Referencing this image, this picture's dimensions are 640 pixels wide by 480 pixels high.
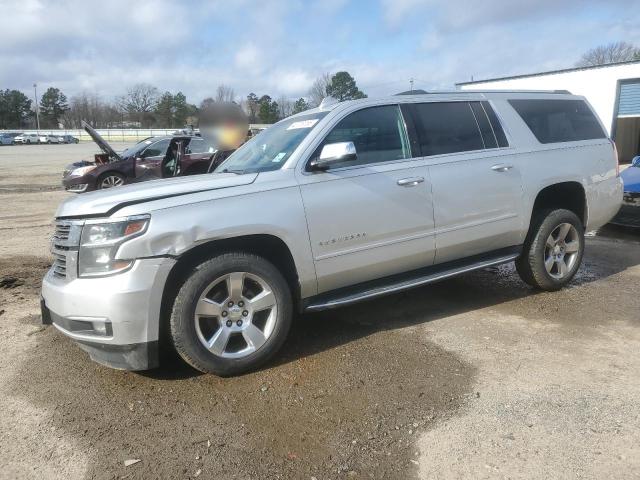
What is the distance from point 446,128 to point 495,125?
0.60 m

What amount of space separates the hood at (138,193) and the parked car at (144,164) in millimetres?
8313

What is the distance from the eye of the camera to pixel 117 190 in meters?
3.70

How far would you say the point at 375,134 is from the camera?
4.22 metres

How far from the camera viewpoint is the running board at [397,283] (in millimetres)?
3902

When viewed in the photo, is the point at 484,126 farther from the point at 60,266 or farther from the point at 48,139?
the point at 48,139

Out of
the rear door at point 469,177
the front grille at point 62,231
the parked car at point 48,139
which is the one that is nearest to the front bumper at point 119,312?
the front grille at point 62,231

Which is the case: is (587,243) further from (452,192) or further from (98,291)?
(98,291)

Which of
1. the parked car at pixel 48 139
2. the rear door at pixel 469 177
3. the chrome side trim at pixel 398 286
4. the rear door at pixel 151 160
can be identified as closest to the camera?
the chrome side trim at pixel 398 286

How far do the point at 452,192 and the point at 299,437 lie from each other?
2415mm

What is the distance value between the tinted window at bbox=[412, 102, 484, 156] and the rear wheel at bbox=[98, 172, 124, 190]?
1051 centimetres

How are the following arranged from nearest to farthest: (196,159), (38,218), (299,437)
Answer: (299,437), (38,218), (196,159)

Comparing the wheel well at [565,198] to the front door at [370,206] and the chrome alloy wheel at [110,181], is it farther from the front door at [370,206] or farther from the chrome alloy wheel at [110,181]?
the chrome alloy wheel at [110,181]

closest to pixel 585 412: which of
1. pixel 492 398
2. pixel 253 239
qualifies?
pixel 492 398

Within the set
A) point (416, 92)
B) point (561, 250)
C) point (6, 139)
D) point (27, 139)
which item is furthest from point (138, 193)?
point (27, 139)
